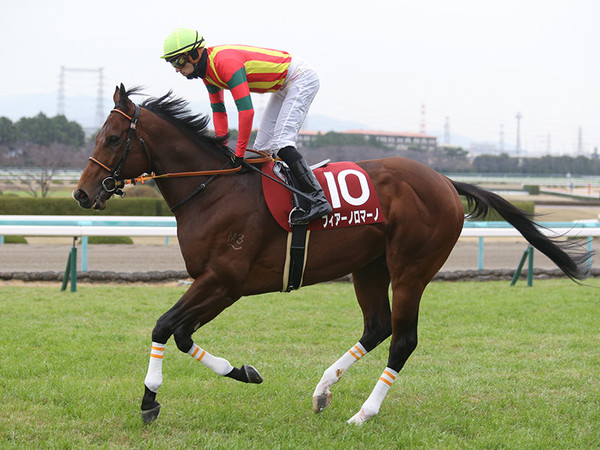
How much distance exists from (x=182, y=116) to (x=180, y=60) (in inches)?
15.6

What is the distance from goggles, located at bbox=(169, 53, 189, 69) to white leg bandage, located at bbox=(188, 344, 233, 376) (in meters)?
1.53

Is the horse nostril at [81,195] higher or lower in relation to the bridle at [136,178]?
lower

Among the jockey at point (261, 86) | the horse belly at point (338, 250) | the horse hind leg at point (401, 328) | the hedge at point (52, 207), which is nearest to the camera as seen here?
the jockey at point (261, 86)

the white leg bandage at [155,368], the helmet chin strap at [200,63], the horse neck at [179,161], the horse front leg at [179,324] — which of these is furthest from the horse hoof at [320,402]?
the helmet chin strap at [200,63]

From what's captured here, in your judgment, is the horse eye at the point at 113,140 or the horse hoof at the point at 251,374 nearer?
the horse eye at the point at 113,140

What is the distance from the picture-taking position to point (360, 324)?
21.4 feet

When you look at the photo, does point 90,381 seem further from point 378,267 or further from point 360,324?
point 360,324

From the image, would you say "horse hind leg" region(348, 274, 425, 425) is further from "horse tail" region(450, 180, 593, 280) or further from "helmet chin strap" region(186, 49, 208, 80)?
"helmet chin strap" region(186, 49, 208, 80)

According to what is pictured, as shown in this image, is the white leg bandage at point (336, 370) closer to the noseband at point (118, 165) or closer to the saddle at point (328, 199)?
the saddle at point (328, 199)

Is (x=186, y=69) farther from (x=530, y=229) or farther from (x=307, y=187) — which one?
(x=530, y=229)

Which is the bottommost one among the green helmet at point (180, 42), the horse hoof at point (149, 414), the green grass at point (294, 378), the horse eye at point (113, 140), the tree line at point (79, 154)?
the green grass at point (294, 378)

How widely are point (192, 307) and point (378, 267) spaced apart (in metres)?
1.30

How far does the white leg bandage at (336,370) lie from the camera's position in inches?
158

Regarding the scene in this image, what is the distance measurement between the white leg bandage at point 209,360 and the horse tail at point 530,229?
6.30 ft
